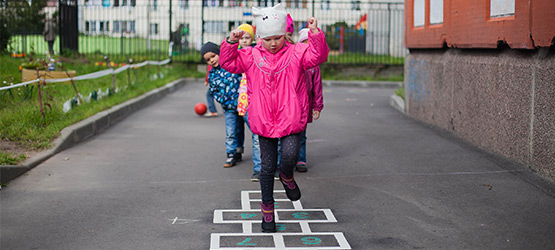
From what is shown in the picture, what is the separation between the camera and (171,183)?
7.50 meters

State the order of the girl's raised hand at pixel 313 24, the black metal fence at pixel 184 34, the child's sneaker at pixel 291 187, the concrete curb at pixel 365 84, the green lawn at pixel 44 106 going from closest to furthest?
the girl's raised hand at pixel 313 24 → the child's sneaker at pixel 291 187 → the green lawn at pixel 44 106 → the concrete curb at pixel 365 84 → the black metal fence at pixel 184 34

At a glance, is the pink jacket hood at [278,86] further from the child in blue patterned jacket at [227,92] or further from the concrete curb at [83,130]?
the concrete curb at [83,130]

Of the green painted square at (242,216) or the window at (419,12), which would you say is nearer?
the green painted square at (242,216)

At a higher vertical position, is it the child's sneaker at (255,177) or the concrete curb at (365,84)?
the concrete curb at (365,84)

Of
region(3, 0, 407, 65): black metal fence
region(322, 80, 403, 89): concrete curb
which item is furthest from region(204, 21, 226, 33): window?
region(322, 80, 403, 89): concrete curb

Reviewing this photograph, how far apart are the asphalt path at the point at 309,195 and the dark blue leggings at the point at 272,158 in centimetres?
32

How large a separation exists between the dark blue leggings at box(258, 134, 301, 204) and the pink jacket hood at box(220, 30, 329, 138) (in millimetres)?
90

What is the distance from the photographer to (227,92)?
829cm

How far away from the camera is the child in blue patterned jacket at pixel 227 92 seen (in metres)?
7.96

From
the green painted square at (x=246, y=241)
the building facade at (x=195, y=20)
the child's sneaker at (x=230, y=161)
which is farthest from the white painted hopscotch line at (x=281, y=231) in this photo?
the building facade at (x=195, y=20)

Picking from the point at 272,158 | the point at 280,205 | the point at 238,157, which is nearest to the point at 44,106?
the point at 238,157

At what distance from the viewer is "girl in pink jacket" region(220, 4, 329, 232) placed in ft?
18.2

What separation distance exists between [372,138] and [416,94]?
2796 mm

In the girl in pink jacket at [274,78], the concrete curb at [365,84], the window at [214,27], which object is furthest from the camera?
the window at [214,27]
